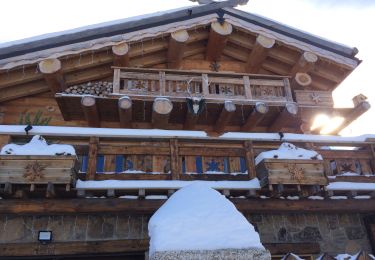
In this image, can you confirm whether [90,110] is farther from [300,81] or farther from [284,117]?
[300,81]

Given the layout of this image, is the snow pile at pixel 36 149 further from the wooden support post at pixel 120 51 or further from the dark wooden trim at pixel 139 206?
the wooden support post at pixel 120 51

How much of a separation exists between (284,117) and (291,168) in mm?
3367

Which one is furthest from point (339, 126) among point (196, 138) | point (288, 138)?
point (196, 138)

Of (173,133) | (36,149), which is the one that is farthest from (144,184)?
(36,149)

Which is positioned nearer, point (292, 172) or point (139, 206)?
point (139, 206)

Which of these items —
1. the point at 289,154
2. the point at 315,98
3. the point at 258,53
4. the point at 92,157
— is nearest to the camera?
the point at 92,157

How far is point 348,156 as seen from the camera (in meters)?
7.88

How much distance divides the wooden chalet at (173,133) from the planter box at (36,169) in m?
0.02

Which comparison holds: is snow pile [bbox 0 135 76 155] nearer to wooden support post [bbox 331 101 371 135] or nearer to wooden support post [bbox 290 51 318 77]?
wooden support post [bbox 290 51 318 77]

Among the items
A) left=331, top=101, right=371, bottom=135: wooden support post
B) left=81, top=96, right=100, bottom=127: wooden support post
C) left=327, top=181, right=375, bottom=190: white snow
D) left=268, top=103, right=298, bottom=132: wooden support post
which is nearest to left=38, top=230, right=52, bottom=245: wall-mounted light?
left=81, top=96, right=100, bottom=127: wooden support post

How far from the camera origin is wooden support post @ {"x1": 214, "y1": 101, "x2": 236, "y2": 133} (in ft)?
30.6

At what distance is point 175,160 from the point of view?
7.15 metres

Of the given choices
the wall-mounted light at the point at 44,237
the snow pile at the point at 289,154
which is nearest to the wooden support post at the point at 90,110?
the wall-mounted light at the point at 44,237

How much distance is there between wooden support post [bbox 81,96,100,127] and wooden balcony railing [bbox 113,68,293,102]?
0.67 metres
